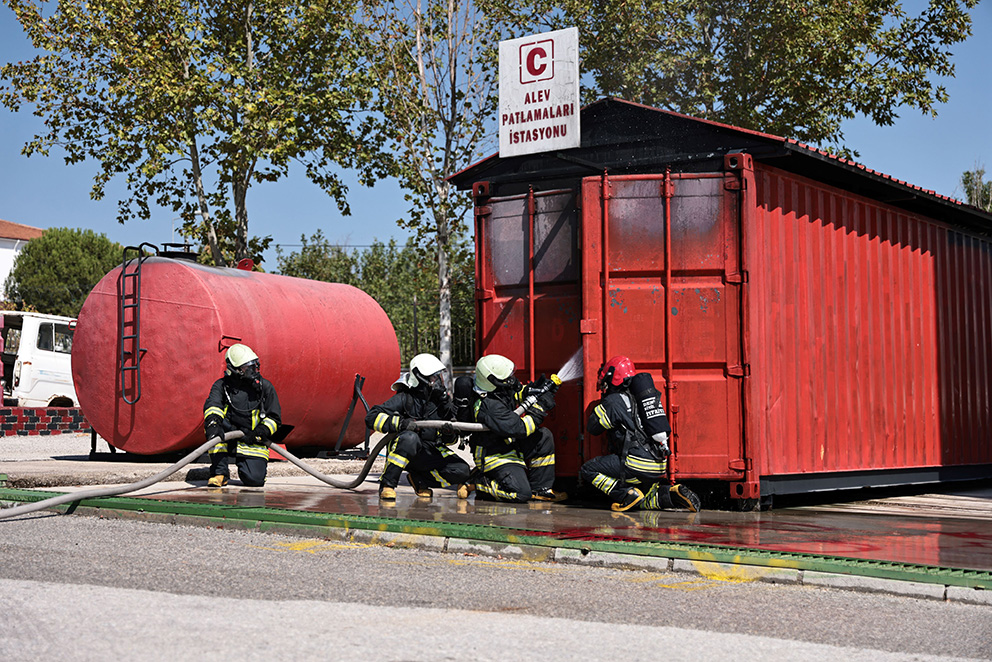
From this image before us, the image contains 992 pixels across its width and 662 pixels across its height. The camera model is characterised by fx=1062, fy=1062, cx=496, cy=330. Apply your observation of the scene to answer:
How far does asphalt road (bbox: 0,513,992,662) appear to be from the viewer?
4.31 metres

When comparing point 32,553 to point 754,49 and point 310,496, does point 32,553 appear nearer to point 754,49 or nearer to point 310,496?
point 310,496

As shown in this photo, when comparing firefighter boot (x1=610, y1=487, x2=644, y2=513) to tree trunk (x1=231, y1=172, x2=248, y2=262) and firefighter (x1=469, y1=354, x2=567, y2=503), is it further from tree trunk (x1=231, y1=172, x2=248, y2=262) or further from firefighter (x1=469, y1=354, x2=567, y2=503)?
tree trunk (x1=231, y1=172, x2=248, y2=262)

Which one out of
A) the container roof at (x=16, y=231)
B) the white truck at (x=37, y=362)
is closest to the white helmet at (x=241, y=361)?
the white truck at (x=37, y=362)

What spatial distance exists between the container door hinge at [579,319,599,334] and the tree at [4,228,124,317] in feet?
163

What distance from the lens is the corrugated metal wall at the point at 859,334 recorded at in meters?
9.21

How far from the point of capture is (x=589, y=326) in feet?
30.2

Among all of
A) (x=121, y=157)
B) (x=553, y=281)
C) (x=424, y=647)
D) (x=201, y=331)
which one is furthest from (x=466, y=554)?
(x=121, y=157)

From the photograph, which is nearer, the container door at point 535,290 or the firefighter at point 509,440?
the firefighter at point 509,440

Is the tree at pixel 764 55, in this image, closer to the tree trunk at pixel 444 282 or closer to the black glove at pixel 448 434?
the tree trunk at pixel 444 282

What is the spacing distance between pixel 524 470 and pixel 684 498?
1450 mm

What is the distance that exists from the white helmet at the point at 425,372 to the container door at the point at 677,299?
1461mm

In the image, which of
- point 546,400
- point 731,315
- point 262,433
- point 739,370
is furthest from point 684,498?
point 262,433

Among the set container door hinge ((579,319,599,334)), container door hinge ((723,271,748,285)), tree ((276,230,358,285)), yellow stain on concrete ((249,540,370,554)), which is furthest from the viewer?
tree ((276,230,358,285))

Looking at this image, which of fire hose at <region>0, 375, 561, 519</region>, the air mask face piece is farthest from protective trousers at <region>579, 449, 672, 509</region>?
the air mask face piece
